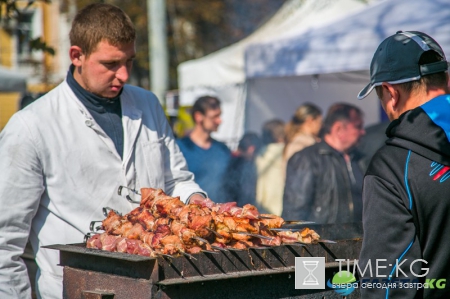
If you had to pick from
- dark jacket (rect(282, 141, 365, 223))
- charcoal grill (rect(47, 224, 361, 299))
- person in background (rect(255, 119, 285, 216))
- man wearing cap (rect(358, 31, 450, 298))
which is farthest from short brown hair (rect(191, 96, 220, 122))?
man wearing cap (rect(358, 31, 450, 298))

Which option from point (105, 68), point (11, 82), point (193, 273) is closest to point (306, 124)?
point (105, 68)

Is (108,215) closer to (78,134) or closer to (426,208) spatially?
(78,134)

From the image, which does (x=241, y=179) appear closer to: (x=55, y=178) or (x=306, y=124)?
(x=306, y=124)

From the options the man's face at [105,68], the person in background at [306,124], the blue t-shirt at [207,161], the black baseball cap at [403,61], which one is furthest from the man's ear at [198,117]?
the black baseball cap at [403,61]

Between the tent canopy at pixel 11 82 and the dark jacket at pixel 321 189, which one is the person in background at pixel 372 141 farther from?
the tent canopy at pixel 11 82

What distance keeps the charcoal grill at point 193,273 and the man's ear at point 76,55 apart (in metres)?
0.97

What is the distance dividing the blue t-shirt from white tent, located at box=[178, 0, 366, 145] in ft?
8.35

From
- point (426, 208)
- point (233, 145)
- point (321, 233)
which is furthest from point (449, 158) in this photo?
point (233, 145)

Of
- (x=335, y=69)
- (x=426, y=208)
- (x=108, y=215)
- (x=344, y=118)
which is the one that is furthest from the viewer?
(x=335, y=69)

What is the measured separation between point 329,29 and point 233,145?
11.1 feet

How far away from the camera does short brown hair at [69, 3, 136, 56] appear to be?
3.28m

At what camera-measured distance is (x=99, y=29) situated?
327 cm

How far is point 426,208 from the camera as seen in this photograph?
235cm

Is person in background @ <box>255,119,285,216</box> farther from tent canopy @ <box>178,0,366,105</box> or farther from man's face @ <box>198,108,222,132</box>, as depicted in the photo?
tent canopy @ <box>178,0,366,105</box>
